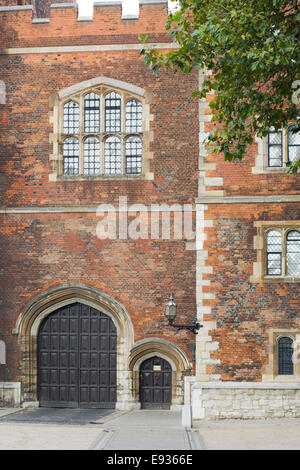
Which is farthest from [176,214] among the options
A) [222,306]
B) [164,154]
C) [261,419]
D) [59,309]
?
[261,419]

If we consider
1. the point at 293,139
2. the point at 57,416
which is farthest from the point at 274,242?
the point at 57,416

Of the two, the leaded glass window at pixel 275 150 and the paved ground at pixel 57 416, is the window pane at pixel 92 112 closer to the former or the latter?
the leaded glass window at pixel 275 150

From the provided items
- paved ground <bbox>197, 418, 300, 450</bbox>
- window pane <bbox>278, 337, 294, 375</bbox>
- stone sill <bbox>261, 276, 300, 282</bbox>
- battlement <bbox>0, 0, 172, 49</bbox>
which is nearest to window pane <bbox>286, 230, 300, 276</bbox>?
stone sill <bbox>261, 276, 300, 282</bbox>

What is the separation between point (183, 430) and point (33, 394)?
5.32 m

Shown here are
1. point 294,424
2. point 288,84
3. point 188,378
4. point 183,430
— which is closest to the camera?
point 288,84

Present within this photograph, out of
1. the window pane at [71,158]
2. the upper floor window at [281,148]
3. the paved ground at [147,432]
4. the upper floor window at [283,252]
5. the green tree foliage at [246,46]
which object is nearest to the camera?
the green tree foliage at [246,46]

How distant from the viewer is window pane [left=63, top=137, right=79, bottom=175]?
18.3m

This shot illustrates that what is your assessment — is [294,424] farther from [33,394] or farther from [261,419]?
[33,394]

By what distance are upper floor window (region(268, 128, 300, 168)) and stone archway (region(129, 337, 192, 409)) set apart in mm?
5321

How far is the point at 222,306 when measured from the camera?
16250mm

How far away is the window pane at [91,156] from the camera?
18.2 m

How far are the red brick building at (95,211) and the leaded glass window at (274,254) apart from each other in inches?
84.9

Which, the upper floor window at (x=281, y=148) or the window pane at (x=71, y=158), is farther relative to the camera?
the window pane at (x=71, y=158)

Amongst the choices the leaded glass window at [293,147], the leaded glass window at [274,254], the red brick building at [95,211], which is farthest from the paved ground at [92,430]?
the leaded glass window at [293,147]
